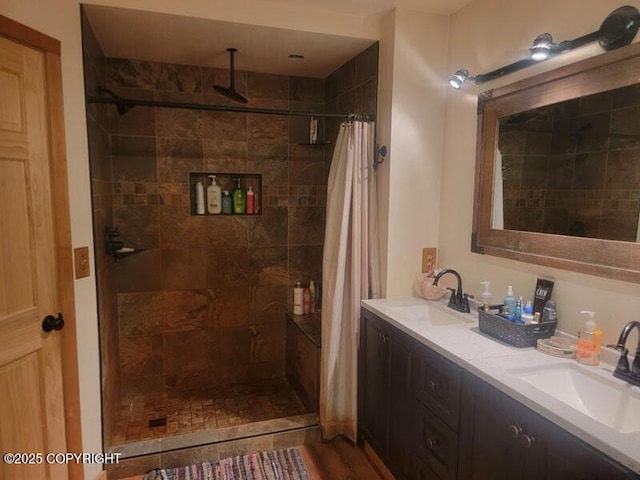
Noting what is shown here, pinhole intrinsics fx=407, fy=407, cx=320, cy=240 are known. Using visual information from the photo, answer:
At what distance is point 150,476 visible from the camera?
2.19 m

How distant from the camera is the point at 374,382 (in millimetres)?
2205

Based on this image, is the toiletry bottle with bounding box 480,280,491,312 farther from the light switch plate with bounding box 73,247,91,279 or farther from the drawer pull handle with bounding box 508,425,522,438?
the light switch plate with bounding box 73,247,91,279

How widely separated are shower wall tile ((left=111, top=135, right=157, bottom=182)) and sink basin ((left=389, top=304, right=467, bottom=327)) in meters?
1.93

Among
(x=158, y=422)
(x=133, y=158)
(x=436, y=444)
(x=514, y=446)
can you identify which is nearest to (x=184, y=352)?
(x=158, y=422)

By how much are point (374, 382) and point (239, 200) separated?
1654 millimetres

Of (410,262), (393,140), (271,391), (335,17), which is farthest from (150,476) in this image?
(335,17)

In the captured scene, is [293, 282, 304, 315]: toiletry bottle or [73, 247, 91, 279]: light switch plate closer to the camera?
[73, 247, 91, 279]: light switch plate

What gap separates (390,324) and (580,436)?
3.36 feet

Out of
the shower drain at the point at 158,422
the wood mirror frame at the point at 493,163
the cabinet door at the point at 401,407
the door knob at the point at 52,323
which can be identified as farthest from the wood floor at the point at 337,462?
the wood mirror frame at the point at 493,163

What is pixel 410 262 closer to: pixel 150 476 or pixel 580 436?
pixel 580 436

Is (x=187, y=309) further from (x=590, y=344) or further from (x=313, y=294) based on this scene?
(x=590, y=344)

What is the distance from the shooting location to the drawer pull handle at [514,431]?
125cm

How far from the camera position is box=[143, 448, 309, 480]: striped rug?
2213 millimetres

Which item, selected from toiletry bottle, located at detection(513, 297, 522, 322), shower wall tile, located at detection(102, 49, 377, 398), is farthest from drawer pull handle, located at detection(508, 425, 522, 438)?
shower wall tile, located at detection(102, 49, 377, 398)
